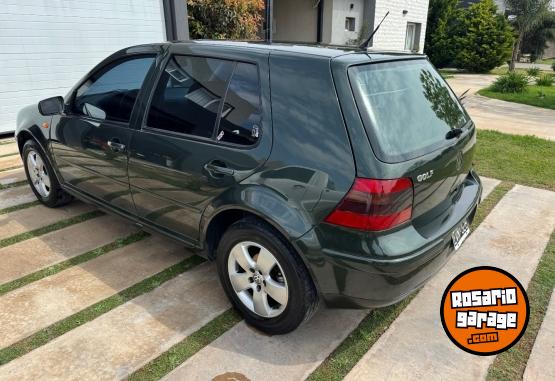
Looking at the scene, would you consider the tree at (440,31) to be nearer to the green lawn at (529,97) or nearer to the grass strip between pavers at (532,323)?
the green lawn at (529,97)

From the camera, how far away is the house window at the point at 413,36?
Result: 62.6 ft

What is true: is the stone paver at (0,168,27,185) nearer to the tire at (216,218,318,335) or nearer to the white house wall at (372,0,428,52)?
the tire at (216,218,318,335)

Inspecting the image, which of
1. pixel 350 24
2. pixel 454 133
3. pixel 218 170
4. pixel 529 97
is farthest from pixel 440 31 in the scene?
pixel 218 170

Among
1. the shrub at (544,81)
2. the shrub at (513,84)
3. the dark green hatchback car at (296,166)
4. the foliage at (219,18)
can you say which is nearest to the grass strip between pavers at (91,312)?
the dark green hatchback car at (296,166)

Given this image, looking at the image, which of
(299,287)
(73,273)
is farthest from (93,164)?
(299,287)

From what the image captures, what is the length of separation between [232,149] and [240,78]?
42 cm

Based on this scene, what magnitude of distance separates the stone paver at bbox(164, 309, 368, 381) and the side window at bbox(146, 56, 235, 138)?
1.23m

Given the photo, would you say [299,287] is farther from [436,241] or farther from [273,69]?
[273,69]

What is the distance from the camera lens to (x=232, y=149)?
2.46 m

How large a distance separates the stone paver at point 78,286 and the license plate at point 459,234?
6.65 ft

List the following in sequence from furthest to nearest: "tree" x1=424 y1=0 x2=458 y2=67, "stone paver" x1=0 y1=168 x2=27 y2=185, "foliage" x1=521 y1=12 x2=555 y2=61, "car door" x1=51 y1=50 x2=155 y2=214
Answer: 1. "foliage" x1=521 y1=12 x2=555 y2=61
2. "tree" x1=424 y1=0 x2=458 y2=67
3. "stone paver" x1=0 y1=168 x2=27 y2=185
4. "car door" x1=51 y1=50 x2=155 y2=214

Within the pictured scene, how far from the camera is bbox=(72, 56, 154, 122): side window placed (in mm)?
3109

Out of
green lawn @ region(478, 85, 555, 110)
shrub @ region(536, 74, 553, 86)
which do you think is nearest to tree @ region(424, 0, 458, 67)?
shrub @ region(536, 74, 553, 86)

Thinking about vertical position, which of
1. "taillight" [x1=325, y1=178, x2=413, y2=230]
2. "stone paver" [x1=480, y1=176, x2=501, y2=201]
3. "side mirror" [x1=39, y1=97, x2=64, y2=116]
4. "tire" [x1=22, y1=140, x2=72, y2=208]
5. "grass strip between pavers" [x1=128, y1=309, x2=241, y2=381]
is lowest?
"stone paver" [x1=480, y1=176, x2=501, y2=201]
